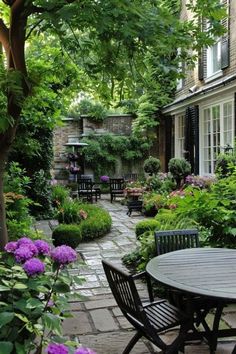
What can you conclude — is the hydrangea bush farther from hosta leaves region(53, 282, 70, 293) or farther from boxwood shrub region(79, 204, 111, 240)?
boxwood shrub region(79, 204, 111, 240)

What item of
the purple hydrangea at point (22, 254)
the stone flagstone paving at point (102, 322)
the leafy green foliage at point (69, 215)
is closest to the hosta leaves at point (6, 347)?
the purple hydrangea at point (22, 254)

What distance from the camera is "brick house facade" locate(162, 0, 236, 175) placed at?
10898mm

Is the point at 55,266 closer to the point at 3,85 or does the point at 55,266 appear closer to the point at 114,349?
the point at 114,349

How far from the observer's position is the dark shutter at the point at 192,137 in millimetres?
13077

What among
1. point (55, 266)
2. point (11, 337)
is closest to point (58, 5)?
point (55, 266)

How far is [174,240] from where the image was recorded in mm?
3816

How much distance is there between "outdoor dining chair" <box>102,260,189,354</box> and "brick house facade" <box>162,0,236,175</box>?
26.1 ft

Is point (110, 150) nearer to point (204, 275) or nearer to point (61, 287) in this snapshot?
point (204, 275)

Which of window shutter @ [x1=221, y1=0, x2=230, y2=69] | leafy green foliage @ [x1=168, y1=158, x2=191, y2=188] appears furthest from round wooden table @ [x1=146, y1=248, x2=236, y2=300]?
window shutter @ [x1=221, y1=0, x2=230, y2=69]

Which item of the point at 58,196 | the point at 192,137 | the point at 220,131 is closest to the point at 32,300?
the point at 58,196

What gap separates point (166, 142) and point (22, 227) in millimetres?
11611

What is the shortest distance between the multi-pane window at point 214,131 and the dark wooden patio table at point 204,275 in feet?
25.9

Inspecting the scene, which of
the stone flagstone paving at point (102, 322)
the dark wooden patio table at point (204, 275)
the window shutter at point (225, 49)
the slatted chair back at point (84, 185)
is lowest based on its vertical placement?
the stone flagstone paving at point (102, 322)

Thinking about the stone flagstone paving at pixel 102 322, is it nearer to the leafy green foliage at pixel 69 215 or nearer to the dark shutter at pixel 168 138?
the leafy green foliage at pixel 69 215
